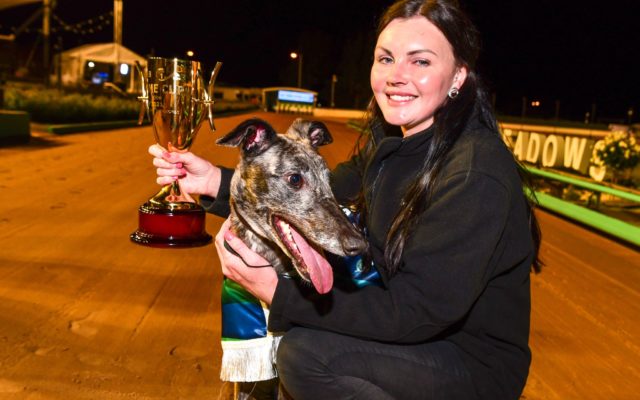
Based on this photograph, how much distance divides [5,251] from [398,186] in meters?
3.92

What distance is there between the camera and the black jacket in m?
1.68

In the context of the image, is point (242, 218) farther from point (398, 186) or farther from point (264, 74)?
point (264, 74)

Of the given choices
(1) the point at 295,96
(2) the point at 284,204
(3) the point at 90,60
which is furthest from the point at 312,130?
(1) the point at 295,96

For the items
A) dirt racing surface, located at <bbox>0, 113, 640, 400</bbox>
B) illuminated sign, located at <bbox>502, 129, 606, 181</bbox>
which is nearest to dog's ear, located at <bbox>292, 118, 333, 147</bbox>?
dirt racing surface, located at <bbox>0, 113, 640, 400</bbox>

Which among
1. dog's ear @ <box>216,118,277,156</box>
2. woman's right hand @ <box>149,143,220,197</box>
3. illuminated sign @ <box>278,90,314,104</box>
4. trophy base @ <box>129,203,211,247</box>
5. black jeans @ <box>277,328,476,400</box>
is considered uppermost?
illuminated sign @ <box>278,90,314,104</box>

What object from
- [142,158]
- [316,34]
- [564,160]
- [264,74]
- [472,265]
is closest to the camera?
[472,265]

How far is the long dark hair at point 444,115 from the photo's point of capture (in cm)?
192

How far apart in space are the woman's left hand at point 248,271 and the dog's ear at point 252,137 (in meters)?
0.31

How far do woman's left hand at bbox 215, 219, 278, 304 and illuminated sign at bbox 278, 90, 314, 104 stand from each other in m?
53.5

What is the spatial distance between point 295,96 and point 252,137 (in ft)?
176

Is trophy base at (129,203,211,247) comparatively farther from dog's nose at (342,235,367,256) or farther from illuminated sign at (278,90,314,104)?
illuminated sign at (278,90,314,104)

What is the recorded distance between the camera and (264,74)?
83438mm

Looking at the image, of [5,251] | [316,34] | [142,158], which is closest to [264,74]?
[316,34]

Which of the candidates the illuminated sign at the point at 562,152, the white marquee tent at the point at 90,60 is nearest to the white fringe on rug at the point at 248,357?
→ the illuminated sign at the point at 562,152
